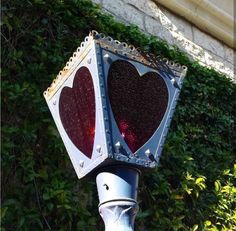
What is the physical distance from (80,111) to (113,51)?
0.19 meters

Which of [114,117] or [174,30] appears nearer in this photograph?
[114,117]

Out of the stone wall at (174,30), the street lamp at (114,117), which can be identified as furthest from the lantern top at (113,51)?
the stone wall at (174,30)

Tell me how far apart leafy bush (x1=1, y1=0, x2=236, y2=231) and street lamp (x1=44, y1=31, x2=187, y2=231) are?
2.39 ft

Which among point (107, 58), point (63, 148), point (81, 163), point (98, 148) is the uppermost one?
point (107, 58)

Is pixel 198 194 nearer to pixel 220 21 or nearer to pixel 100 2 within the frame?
pixel 100 2

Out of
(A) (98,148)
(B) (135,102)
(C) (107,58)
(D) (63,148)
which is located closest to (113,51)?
(C) (107,58)

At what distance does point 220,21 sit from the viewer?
13.8 feet

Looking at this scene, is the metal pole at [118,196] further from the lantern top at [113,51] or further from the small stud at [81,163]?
the lantern top at [113,51]

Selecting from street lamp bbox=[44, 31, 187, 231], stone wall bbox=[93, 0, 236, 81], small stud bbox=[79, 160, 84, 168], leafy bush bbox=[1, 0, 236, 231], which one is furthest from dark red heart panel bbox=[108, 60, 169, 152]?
stone wall bbox=[93, 0, 236, 81]

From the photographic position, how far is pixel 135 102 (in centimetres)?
158

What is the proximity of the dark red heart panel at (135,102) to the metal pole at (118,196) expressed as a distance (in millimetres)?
83

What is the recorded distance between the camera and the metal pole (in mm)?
1523

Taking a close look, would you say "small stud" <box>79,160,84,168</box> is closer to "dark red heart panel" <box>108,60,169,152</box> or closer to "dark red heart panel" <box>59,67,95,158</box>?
"dark red heart panel" <box>59,67,95,158</box>

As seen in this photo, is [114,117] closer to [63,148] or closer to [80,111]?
[80,111]
